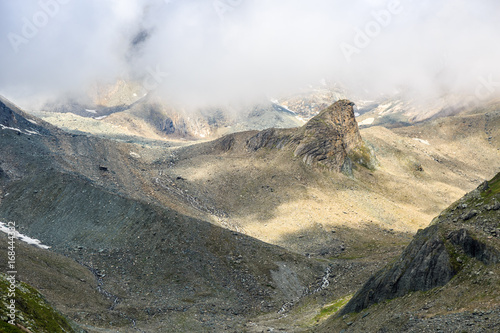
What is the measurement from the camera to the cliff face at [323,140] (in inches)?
4087

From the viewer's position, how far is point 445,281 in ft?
80.7

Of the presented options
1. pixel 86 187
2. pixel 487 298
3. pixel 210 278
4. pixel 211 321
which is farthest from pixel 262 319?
pixel 86 187

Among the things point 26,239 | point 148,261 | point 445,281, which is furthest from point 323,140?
point 445,281

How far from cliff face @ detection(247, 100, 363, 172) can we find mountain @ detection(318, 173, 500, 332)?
238 ft

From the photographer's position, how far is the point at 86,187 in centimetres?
6172

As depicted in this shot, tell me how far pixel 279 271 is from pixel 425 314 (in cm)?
2658

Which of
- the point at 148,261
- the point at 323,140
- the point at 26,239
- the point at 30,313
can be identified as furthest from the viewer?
the point at 323,140

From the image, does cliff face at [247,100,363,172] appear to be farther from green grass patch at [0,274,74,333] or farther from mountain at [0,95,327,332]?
green grass patch at [0,274,74,333]

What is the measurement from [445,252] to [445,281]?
6.26 feet

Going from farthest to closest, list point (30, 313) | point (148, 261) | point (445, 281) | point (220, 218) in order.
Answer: point (220, 218), point (148, 261), point (445, 281), point (30, 313)

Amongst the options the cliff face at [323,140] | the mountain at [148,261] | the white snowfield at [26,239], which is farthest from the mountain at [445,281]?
the cliff face at [323,140]

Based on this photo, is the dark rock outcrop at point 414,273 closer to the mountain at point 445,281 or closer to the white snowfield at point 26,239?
the mountain at point 445,281

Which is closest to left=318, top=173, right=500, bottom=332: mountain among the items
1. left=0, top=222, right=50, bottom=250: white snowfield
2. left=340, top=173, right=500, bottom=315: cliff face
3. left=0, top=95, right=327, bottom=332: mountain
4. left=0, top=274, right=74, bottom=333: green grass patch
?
left=340, top=173, right=500, bottom=315: cliff face

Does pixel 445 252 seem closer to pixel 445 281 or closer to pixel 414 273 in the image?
pixel 445 281
